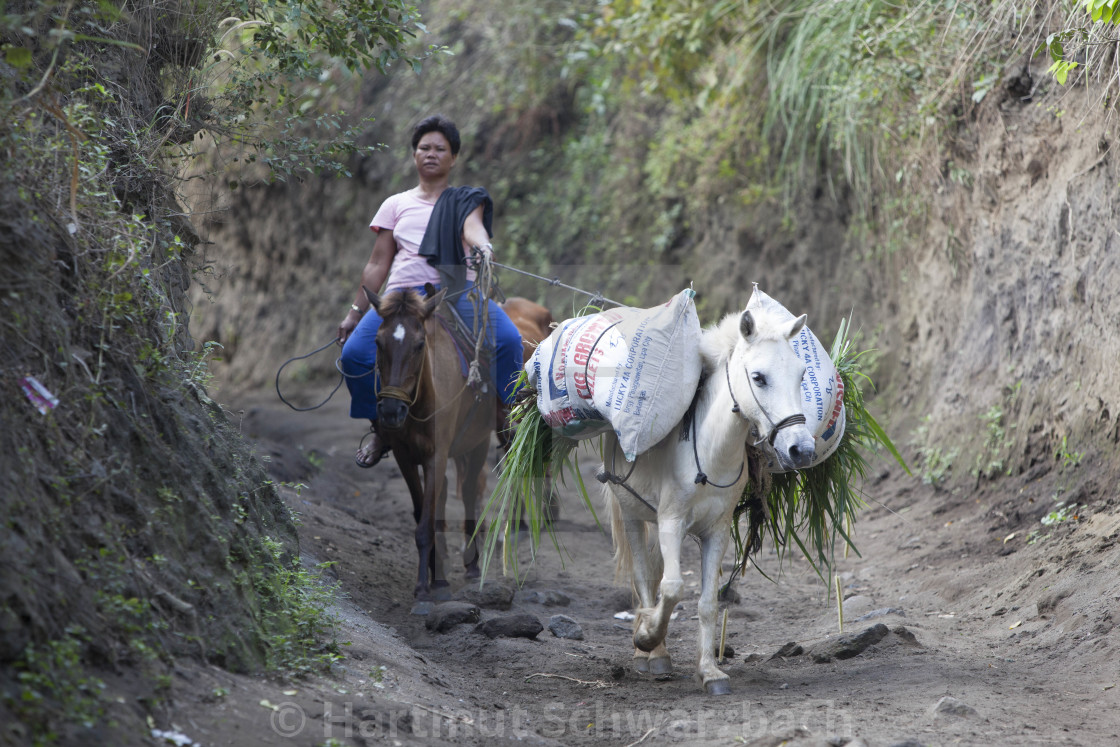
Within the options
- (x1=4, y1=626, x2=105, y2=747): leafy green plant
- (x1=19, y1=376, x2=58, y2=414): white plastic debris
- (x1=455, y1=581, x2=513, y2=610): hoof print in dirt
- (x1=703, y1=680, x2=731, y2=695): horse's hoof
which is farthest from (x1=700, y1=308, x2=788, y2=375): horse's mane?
(x1=4, y1=626, x2=105, y2=747): leafy green plant

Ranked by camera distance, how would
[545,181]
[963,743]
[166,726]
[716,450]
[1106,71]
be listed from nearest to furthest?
1. [166,726]
2. [963,743]
3. [716,450]
4. [1106,71]
5. [545,181]

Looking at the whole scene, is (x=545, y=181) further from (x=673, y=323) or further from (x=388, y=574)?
(x=673, y=323)

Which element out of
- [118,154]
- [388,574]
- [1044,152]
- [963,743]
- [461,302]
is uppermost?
[1044,152]

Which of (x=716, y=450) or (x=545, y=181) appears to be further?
(x=545, y=181)

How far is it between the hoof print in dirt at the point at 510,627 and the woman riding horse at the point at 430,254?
4.89 feet

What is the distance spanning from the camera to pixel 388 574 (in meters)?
6.23

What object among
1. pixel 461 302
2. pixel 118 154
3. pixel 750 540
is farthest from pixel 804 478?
pixel 118 154

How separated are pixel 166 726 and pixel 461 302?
4.03 meters

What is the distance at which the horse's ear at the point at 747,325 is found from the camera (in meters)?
4.04

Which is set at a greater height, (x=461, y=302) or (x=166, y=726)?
(x=461, y=302)

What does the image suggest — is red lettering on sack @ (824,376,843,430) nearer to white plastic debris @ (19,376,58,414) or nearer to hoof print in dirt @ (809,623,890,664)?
hoof print in dirt @ (809,623,890,664)

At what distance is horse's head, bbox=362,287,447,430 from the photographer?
562cm

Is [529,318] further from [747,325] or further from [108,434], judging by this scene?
[108,434]

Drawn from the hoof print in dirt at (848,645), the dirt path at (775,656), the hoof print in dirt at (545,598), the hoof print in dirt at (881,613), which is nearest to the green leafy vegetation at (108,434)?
the dirt path at (775,656)
